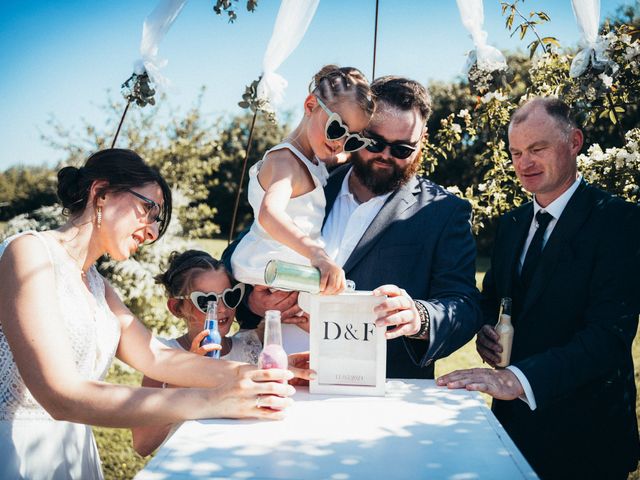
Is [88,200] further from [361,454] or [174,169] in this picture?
[174,169]

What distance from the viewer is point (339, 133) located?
288cm

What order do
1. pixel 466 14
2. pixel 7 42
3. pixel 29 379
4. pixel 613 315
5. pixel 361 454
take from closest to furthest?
1. pixel 361 454
2. pixel 29 379
3. pixel 613 315
4. pixel 466 14
5. pixel 7 42

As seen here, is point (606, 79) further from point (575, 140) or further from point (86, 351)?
point (86, 351)

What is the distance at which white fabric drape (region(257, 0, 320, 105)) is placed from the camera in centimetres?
363

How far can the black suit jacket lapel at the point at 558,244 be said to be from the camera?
3.18 m

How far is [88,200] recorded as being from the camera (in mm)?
2488

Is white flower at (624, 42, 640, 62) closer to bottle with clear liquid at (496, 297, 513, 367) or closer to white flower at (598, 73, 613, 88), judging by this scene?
white flower at (598, 73, 613, 88)

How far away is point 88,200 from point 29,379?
0.78m

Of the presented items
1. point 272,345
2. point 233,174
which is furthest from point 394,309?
point 233,174

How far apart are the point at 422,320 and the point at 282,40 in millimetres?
2025

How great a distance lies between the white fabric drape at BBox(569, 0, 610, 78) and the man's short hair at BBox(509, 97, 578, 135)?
0.98ft

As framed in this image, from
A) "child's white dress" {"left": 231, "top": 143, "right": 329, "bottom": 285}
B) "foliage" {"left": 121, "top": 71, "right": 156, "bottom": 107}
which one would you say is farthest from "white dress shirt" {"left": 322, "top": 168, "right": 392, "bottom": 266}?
"foliage" {"left": 121, "top": 71, "right": 156, "bottom": 107}

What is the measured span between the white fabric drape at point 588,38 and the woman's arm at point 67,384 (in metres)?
2.33

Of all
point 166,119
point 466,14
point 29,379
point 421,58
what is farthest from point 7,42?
point 29,379
